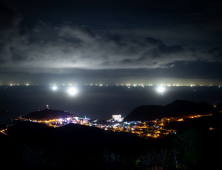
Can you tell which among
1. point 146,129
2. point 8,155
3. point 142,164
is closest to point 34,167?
point 8,155

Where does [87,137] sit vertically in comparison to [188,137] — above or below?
below

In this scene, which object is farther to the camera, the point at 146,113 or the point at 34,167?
the point at 146,113

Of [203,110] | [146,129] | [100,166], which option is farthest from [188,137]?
[203,110]

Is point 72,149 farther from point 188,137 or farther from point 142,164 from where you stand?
point 188,137

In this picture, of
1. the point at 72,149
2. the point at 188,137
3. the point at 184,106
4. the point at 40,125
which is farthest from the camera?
the point at 184,106

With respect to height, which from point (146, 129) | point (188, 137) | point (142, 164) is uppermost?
point (188, 137)

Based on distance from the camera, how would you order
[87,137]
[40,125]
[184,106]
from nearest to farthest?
[87,137] → [40,125] → [184,106]

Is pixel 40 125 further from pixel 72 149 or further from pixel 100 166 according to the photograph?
pixel 100 166
